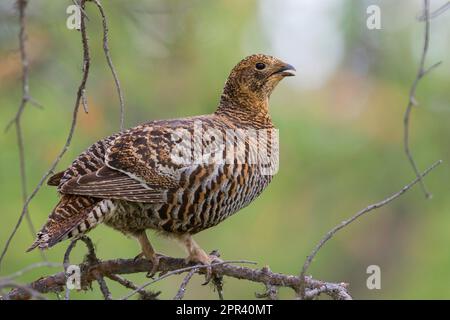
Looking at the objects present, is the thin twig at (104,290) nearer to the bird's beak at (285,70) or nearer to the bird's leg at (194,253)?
the bird's leg at (194,253)

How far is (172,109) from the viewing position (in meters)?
9.43

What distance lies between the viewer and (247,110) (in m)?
5.14

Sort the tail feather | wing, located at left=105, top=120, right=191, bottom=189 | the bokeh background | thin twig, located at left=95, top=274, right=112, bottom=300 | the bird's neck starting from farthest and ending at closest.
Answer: the bokeh background < the bird's neck < wing, located at left=105, top=120, right=191, bottom=189 < the tail feather < thin twig, located at left=95, top=274, right=112, bottom=300

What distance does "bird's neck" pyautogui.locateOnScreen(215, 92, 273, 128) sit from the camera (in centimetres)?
506

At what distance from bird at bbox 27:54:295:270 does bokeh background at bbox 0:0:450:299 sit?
2671 millimetres

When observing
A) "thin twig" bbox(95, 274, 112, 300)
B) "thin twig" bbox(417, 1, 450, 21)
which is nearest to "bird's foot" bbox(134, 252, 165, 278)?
"thin twig" bbox(95, 274, 112, 300)

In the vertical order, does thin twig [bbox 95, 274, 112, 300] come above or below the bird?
below

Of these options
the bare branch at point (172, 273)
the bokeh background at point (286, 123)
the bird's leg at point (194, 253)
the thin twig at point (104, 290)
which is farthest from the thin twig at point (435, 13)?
the bokeh background at point (286, 123)

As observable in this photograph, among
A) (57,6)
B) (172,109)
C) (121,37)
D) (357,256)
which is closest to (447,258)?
(357,256)

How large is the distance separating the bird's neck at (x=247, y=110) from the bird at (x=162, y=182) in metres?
0.50

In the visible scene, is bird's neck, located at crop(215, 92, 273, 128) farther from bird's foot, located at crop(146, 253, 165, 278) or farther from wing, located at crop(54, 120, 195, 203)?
bird's foot, located at crop(146, 253, 165, 278)

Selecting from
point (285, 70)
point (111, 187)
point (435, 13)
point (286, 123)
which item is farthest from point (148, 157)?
point (286, 123)
